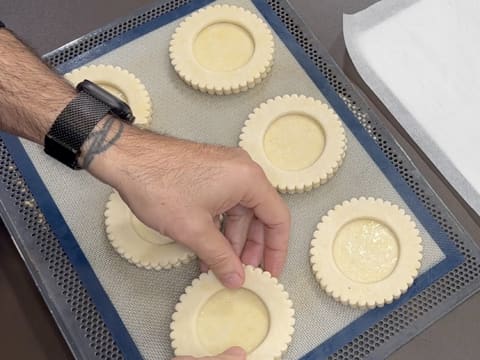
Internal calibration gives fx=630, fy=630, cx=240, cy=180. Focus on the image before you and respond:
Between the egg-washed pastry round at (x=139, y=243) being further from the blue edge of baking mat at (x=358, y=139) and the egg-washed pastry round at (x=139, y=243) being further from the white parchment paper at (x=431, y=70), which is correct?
the white parchment paper at (x=431, y=70)

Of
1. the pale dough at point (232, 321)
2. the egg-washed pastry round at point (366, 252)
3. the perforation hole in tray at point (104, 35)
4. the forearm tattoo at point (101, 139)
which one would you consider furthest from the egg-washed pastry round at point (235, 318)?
the perforation hole in tray at point (104, 35)

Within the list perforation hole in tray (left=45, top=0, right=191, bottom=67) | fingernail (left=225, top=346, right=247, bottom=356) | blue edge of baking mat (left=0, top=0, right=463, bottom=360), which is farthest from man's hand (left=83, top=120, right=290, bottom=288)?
perforation hole in tray (left=45, top=0, right=191, bottom=67)

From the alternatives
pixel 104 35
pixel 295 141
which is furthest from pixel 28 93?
pixel 295 141

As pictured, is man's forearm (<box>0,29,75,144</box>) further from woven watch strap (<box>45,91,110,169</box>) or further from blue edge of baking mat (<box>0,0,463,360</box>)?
blue edge of baking mat (<box>0,0,463,360</box>)

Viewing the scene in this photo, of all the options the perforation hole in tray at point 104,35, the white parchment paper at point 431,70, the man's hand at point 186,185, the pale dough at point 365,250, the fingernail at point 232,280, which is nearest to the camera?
the man's hand at point 186,185

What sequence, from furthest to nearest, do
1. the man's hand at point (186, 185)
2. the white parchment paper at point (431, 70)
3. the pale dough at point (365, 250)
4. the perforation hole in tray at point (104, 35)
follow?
1. the perforation hole in tray at point (104, 35)
2. the white parchment paper at point (431, 70)
3. the pale dough at point (365, 250)
4. the man's hand at point (186, 185)

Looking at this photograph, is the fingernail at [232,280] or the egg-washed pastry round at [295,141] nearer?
the fingernail at [232,280]
